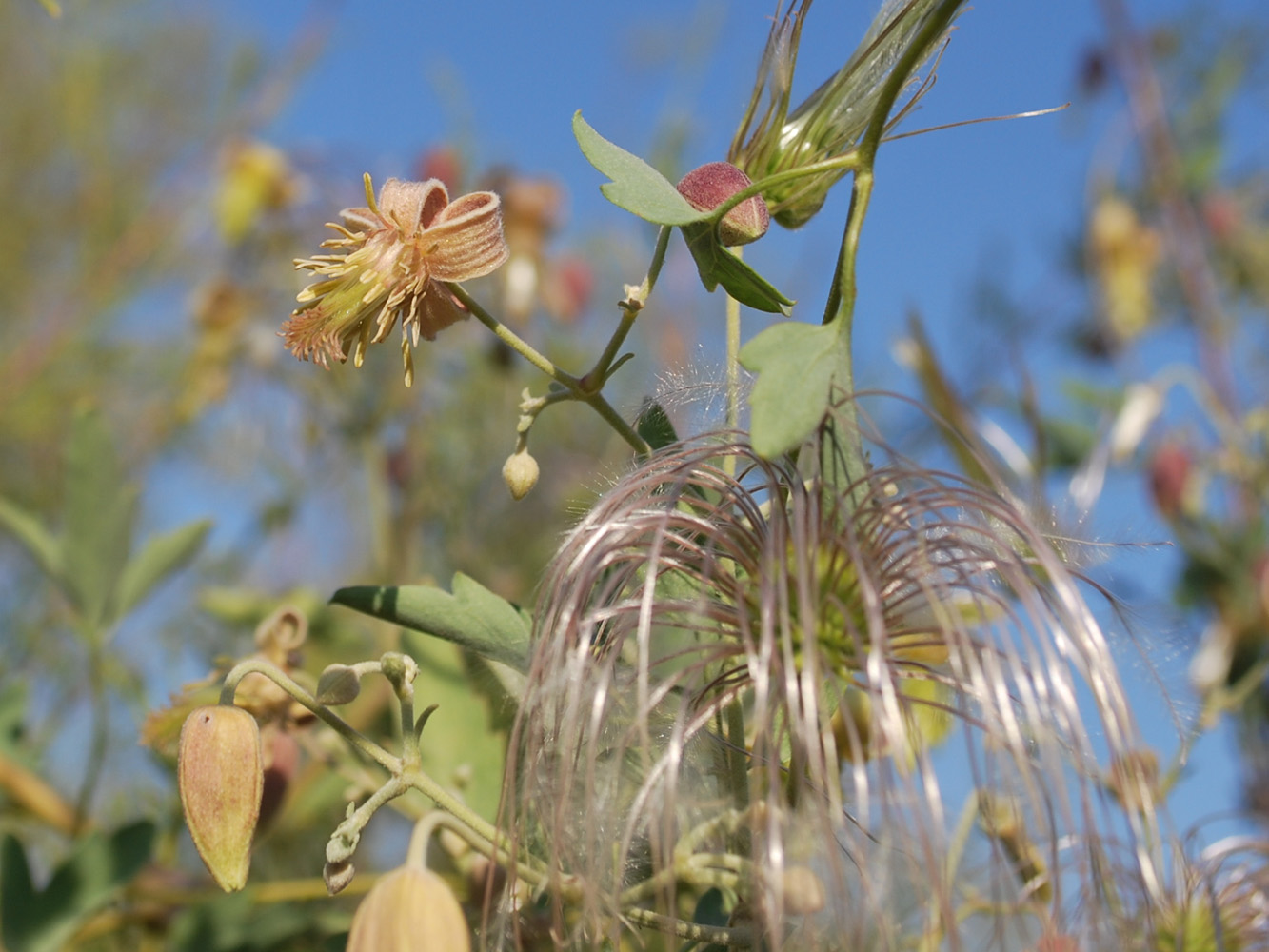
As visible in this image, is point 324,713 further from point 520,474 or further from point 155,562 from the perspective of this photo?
point 155,562

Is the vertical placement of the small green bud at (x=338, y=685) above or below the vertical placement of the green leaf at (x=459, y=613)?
below

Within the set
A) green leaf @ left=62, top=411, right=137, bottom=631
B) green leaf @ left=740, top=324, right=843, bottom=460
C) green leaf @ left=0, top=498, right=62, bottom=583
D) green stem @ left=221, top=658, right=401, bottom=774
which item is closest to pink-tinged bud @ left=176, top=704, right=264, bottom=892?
green stem @ left=221, top=658, right=401, bottom=774

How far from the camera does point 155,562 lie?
0.87 meters

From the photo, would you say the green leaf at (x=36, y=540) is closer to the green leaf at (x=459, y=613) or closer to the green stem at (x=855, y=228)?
the green leaf at (x=459, y=613)

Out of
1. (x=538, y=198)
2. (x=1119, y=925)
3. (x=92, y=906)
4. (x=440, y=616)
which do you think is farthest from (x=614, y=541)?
→ (x=538, y=198)

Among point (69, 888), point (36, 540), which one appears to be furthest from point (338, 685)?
point (36, 540)

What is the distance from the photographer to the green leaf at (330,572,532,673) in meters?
0.50

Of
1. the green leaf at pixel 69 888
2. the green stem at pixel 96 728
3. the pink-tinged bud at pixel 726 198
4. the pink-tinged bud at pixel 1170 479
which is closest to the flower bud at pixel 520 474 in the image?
the pink-tinged bud at pixel 726 198

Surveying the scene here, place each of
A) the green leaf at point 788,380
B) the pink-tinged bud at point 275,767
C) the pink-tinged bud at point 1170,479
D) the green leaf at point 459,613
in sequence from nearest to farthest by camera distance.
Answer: the green leaf at point 788,380 → the green leaf at point 459,613 → the pink-tinged bud at point 275,767 → the pink-tinged bud at point 1170,479

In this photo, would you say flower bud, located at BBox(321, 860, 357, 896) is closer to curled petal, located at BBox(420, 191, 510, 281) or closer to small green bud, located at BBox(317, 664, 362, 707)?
small green bud, located at BBox(317, 664, 362, 707)

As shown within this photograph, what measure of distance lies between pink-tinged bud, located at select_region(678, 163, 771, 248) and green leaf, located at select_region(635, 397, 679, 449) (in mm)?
107

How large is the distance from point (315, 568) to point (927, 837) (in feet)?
4.13

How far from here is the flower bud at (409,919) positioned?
417 millimetres

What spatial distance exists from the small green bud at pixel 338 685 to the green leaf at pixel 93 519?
17.1 inches
